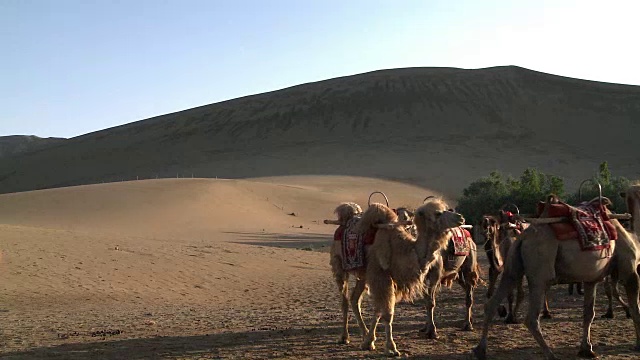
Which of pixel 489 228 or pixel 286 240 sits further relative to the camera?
pixel 286 240

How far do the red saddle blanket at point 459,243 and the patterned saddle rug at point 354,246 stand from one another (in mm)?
1639

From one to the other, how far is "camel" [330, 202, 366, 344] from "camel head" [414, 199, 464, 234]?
3.83ft

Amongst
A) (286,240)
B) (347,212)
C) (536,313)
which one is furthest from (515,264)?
(286,240)

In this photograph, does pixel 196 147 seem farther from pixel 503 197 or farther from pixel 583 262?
pixel 583 262

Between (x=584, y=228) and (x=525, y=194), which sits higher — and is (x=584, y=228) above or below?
below

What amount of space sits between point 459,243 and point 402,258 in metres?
2.05

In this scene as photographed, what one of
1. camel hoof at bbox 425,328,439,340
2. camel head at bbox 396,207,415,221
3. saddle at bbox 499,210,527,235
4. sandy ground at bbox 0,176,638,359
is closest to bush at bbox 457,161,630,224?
sandy ground at bbox 0,176,638,359

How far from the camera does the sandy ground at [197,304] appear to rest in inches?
359

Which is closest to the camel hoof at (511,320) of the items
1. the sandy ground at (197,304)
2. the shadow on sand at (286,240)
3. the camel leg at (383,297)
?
the sandy ground at (197,304)

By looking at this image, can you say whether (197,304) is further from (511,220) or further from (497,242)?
(511,220)

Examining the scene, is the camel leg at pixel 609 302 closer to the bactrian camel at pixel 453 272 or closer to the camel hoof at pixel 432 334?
the bactrian camel at pixel 453 272

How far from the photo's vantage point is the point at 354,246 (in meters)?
9.20

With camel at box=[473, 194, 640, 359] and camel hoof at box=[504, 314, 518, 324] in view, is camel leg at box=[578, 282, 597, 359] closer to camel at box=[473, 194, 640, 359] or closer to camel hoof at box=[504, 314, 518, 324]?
camel at box=[473, 194, 640, 359]

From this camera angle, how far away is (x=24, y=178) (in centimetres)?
8794
